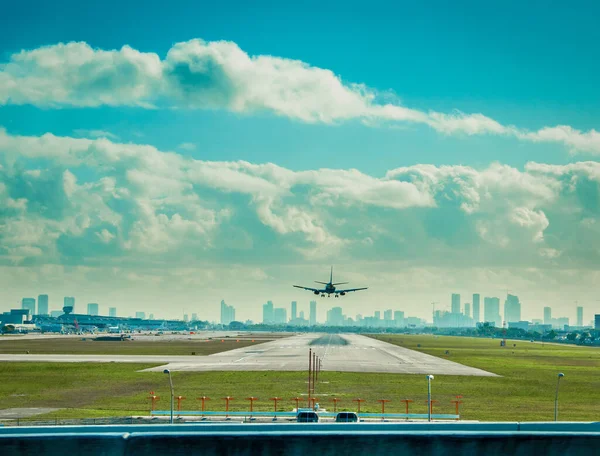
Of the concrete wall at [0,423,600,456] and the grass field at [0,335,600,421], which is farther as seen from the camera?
the grass field at [0,335,600,421]

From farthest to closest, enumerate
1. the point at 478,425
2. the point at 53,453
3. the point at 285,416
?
the point at 285,416 < the point at 478,425 < the point at 53,453

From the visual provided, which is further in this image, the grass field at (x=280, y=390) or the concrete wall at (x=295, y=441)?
the grass field at (x=280, y=390)

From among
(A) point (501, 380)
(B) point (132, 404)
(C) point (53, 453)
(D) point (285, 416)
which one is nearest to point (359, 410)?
(D) point (285, 416)

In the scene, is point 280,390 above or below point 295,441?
below

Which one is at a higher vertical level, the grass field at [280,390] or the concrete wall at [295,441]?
the concrete wall at [295,441]

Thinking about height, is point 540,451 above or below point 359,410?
above

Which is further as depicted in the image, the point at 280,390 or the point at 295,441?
the point at 280,390

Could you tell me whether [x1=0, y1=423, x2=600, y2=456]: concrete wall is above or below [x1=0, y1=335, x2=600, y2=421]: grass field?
above

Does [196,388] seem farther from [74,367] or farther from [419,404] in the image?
[74,367]
